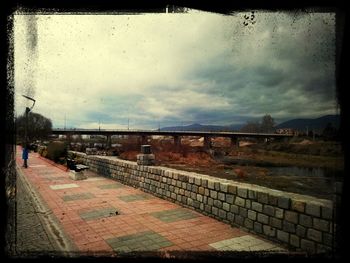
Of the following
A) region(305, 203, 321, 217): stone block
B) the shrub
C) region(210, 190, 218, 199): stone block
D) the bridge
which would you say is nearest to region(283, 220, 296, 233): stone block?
region(305, 203, 321, 217): stone block

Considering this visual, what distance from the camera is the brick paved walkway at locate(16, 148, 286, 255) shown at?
16.6 feet

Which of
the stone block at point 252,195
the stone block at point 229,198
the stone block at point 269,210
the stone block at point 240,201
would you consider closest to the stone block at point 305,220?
the stone block at point 269,210

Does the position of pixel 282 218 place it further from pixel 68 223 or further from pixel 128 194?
pixel 128 194

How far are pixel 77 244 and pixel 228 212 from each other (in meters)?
3.41

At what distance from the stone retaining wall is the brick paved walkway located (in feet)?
0.81

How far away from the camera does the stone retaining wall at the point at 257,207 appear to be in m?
4.41

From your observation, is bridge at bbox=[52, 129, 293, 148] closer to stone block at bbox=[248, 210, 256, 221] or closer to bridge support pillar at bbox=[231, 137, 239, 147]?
bridge support pillar at bbox=[231, 137, 239, 147]

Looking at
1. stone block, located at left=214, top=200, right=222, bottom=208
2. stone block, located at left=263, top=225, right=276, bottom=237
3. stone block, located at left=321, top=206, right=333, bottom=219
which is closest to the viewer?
stone block, located at left=321, top=206, right=333, bottom=219

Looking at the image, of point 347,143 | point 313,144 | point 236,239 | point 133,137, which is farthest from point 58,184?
point 133,137

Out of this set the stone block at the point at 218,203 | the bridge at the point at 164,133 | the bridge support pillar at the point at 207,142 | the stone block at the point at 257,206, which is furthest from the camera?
the bridge support pillar at the point at 207,142

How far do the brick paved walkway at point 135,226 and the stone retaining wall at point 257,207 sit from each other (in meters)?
0.25

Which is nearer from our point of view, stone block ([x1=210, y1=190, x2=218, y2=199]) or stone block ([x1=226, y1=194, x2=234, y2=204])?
stone block ([x1=226, y1=194, x2=234, y2=204])

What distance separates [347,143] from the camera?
2316mm

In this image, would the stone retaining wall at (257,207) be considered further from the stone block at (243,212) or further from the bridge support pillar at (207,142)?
the bridge support pillar at (207,142)
